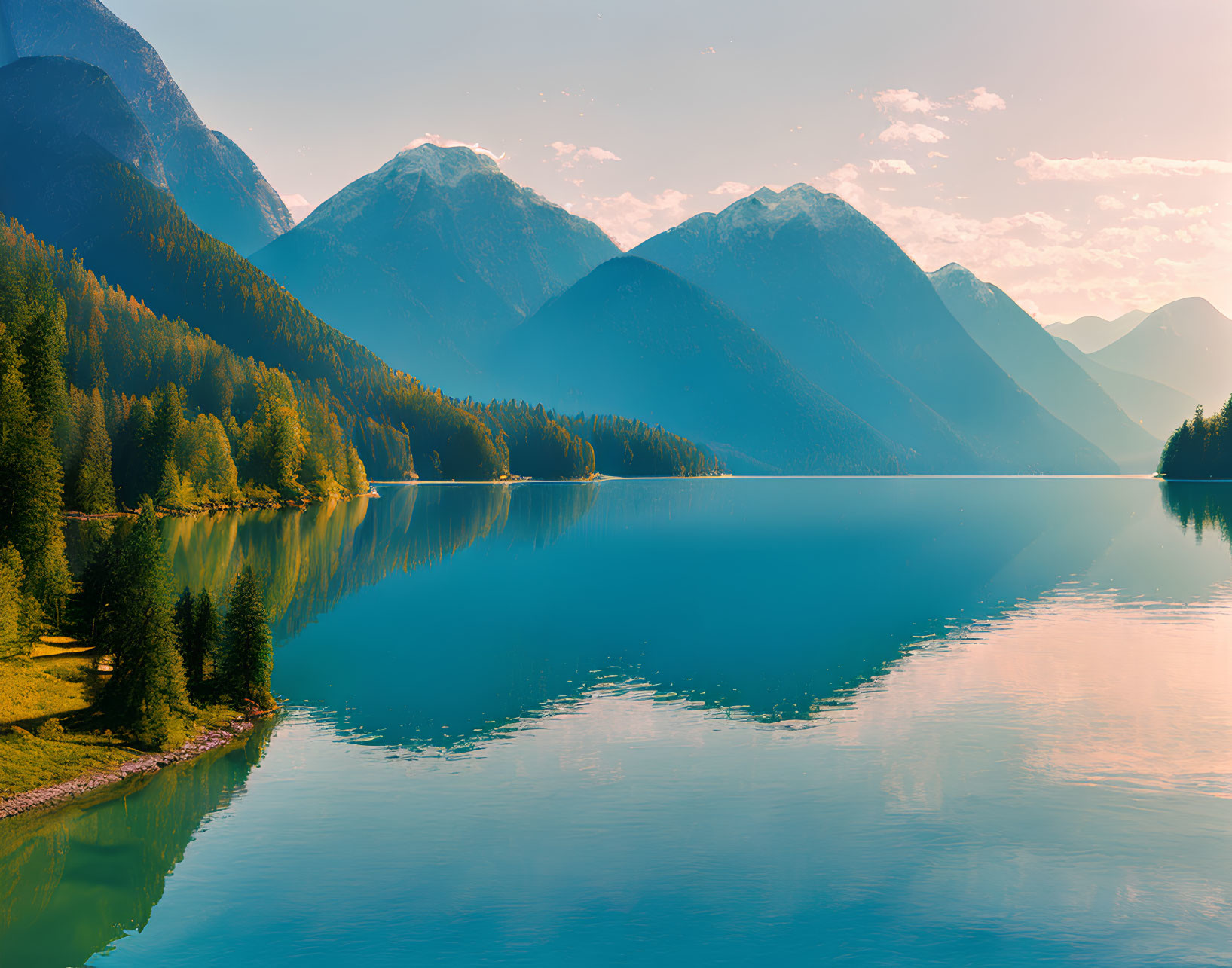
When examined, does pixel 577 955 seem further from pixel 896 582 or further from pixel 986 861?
pixel 896 582

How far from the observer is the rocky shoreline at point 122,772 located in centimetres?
3120

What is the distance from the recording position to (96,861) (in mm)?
28219

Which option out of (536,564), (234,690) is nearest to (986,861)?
(234,690)

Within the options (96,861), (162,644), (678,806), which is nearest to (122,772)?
(162,644)

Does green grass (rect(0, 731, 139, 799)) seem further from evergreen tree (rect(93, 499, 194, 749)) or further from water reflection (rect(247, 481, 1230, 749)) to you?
water reflection (rect(247, 481, 1230, 749))

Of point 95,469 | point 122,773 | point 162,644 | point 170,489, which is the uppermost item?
point 95,469

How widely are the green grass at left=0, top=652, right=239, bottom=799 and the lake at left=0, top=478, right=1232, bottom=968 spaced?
2.21 m

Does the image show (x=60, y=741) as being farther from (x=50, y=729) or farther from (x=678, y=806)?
(x=678, y=806)

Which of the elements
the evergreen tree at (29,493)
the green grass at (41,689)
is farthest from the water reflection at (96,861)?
the evergreen tree at (29,493)

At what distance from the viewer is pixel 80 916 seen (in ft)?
Result: 82.9

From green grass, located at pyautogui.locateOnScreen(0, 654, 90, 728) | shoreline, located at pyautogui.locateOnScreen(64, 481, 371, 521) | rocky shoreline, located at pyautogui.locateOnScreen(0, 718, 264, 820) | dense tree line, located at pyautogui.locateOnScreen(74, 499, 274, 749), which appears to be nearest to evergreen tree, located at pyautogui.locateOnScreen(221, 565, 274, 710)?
dense tree line, located at pyautogui.locateOnScreen(74, 499, 274, 749)

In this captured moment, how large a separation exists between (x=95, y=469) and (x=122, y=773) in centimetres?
12403

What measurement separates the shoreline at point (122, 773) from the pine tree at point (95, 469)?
11706 cm

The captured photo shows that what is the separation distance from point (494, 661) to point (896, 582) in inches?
2000
